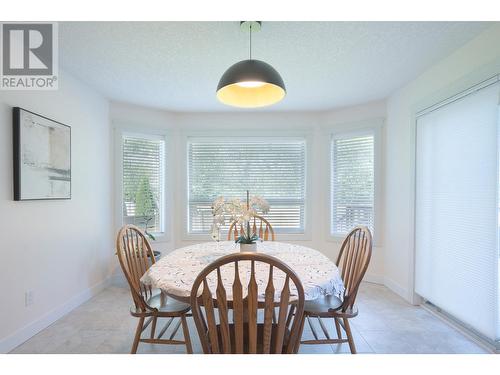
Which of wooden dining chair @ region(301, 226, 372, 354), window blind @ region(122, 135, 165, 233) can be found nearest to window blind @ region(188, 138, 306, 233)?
window blind @ region(122, 135, 165, 233)

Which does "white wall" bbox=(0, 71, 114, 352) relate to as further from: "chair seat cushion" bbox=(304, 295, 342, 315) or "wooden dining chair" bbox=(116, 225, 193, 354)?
"chair seat cushion" bbox=(304, 295, 342, 315)

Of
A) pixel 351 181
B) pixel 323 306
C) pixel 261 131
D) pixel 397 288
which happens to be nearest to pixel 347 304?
pixel 323 306

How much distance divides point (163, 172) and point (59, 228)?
1.58 m

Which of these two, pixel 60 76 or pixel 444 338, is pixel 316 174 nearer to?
pixel 444 338

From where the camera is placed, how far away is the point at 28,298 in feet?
7.39

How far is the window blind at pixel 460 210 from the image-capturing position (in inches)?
80.1

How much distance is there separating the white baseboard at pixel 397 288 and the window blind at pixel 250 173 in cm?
127

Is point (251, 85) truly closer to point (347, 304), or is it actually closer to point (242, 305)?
point (242, 305)

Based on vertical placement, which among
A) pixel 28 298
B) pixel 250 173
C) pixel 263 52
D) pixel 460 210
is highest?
pixel 263 52

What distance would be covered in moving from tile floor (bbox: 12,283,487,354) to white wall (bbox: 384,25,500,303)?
0.49 meters

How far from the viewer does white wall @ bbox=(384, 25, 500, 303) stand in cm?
209

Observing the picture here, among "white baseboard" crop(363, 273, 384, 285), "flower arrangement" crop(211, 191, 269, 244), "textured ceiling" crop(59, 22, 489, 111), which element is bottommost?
"white baseboard" crop(363, 273, 384, 285)

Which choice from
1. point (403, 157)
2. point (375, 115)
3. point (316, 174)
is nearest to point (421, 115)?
point (403, 157)
